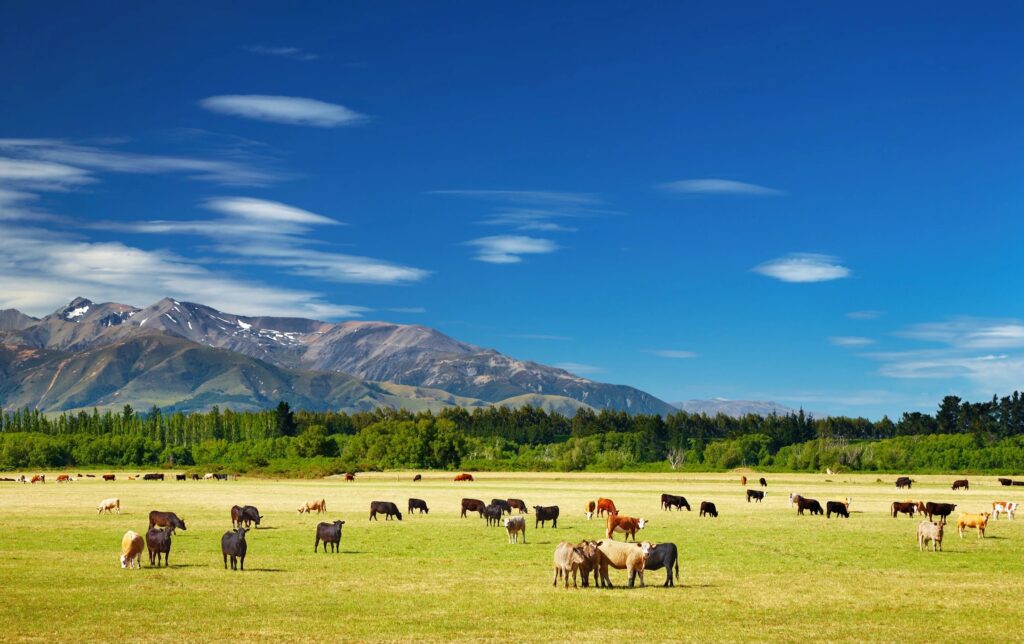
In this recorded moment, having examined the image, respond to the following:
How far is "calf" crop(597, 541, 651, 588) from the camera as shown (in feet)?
94.1

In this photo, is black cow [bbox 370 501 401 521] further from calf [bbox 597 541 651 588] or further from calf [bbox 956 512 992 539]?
calf [bbox 956 512 992 539]

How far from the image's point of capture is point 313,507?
61656 mm

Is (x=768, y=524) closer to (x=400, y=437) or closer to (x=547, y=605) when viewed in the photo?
(x=547, y=605)

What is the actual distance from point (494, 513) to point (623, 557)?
24.1 metres

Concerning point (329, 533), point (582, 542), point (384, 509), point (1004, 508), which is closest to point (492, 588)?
point (582, 542)

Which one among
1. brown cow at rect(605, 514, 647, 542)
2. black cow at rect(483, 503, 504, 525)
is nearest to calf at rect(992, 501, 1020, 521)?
brown cow at rect(605, 514, 647, 542)

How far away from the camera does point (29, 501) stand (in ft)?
241

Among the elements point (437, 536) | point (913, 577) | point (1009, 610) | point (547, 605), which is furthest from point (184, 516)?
point (1009, 610)

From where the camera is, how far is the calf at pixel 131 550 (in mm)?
32219

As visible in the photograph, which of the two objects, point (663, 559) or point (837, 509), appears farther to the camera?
point (837, 509)

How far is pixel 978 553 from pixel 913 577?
9.66 m

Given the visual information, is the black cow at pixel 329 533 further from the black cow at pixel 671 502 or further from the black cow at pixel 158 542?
the black cow at pixel 671 502

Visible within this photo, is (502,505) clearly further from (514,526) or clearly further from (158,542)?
(158,542)

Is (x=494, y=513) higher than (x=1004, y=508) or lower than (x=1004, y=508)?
lower
